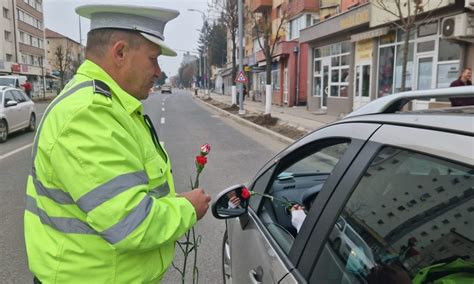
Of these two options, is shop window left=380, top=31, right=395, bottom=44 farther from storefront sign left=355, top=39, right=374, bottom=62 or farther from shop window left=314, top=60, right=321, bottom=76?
shop window left=314, top=60, right=321, bottom=76

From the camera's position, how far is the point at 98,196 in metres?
1.37

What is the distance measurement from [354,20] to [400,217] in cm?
1652

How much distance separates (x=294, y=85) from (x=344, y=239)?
26.3 m

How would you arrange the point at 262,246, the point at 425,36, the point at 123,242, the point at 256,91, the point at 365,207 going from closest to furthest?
the point at 123,242
the point at 365,207
the point at 262,246
the point at 425,36
the point at 256,91

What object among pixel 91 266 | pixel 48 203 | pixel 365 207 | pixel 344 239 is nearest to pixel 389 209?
pixel 365 207

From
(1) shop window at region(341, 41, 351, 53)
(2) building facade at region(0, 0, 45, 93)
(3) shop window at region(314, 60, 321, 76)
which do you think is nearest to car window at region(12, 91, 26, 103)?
(1) shop window at region(341, 41, 351, 53)

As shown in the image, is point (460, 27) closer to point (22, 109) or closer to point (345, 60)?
point (345, 60)

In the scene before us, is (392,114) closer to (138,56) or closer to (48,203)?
(138,56)

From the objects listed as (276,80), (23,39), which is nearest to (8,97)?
(276,80)

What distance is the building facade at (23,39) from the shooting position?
168ft

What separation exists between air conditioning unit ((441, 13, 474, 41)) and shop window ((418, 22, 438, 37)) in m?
1.26

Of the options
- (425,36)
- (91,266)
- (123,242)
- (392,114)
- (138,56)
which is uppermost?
(425,36)

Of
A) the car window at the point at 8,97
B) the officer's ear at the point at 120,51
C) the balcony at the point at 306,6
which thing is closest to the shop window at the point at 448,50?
the officer's ear at the point at 120,51

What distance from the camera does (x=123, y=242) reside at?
1395mm
